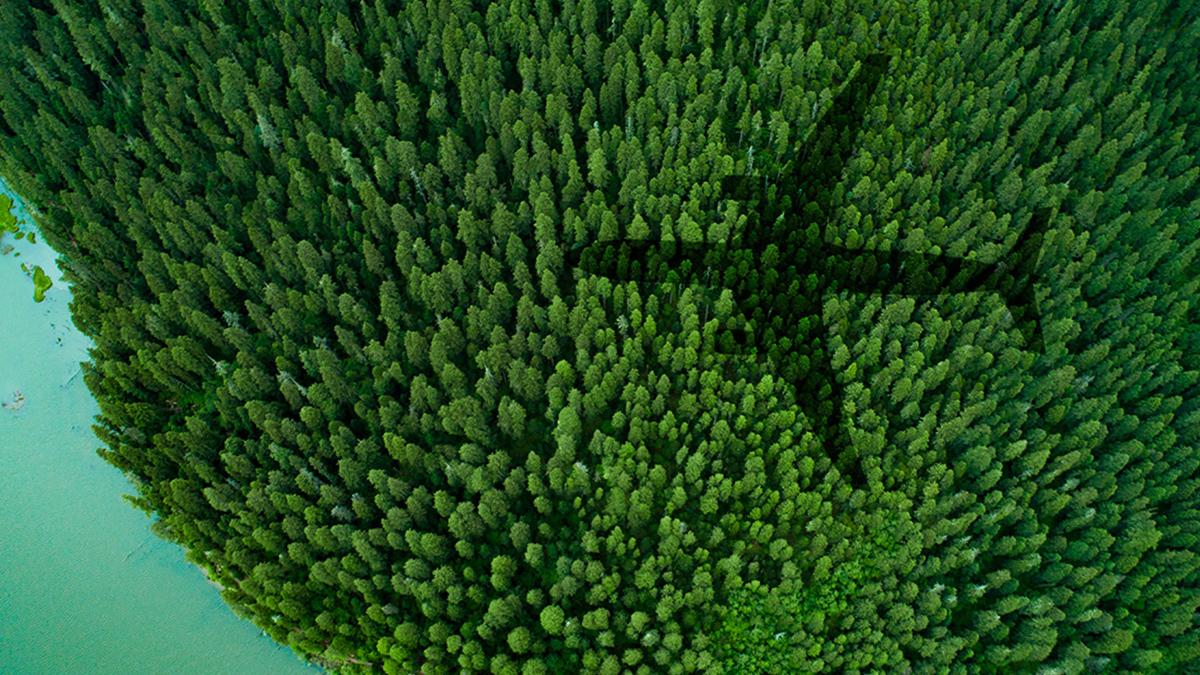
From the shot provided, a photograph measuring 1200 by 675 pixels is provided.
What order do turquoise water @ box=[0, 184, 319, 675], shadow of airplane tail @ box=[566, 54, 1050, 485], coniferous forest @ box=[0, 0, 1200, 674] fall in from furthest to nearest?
1. shadow of airplane tail @ box=[566, 54, 1050, 485]
2. turquoise water @ box=[0, 184, 319, 675]
3. coniferous forest @ box=[0, 0, 1200, 674]

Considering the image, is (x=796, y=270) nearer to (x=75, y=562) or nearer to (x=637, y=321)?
(x=637, y=321)

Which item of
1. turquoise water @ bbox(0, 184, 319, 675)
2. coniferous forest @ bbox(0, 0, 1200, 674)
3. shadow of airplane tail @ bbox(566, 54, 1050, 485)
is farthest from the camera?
shadow of airplane tail @ bbox(566, 54, 1050, 485)

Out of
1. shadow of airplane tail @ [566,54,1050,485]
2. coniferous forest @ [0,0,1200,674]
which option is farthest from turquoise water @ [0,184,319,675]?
shadow of airplane tail @ [566,54,1050,485]

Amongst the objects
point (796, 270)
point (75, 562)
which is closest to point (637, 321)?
point (796, 270)

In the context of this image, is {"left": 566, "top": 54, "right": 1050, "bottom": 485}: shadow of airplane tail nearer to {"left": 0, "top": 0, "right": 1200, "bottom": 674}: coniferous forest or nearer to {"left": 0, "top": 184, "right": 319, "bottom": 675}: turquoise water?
{"left": 0, "top": 0, "right": 1200, "bottom": 674}: coniferous forest

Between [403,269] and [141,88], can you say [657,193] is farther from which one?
[141,88]

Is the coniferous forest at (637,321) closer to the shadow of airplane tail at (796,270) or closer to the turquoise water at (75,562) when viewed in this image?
the shadow of airplane tail at (796,270)

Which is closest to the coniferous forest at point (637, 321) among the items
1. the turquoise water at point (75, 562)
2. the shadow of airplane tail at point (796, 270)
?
the shadow of airplane tail at point (796, 270)

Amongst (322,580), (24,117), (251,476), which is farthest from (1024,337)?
(24,117)
